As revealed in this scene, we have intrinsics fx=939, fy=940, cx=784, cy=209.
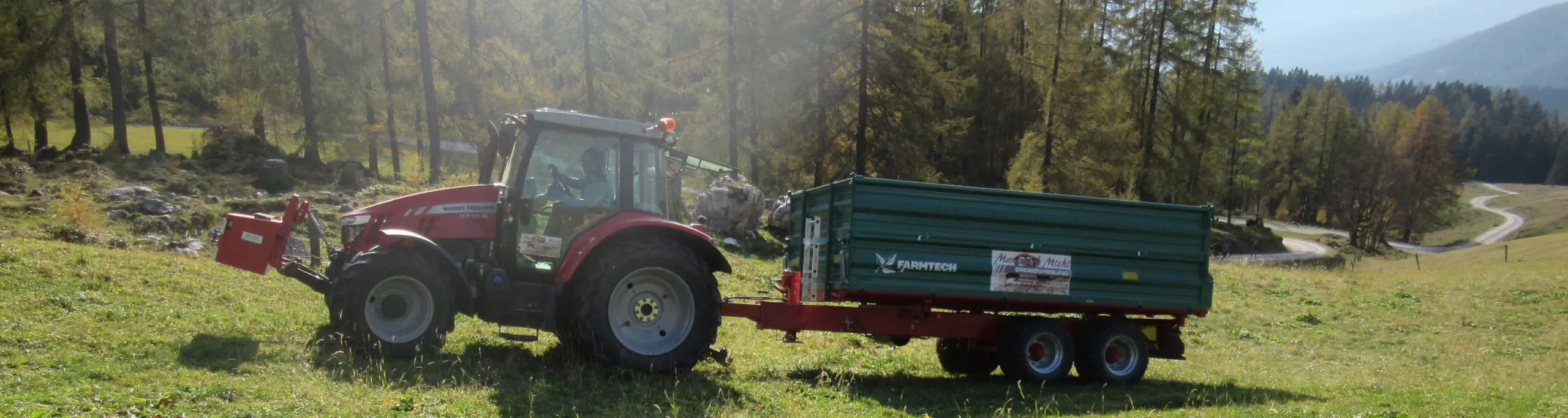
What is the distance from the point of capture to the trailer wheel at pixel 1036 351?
31.9 feet

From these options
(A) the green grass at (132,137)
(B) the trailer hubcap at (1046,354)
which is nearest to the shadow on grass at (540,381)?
(B) the trailer hubcap at (1046,354)

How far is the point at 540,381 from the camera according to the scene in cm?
770

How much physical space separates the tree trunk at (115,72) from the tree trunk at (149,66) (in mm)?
714

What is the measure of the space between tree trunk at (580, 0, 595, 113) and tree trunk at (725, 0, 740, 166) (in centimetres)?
429

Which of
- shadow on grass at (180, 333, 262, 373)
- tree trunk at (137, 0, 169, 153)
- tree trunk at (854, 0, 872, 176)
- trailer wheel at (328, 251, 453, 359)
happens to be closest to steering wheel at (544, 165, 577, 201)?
trailer wheel at (328, 251, 453, 359)

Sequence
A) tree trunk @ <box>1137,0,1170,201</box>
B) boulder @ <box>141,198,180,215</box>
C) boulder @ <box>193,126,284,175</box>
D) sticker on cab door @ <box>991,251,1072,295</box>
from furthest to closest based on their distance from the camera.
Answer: tree trunk @ <box>1137,0,1170,201</box>
boulder @ <box>193,126,284,175</box>
boulder @ <box>141,198,180,215</box>
sticker on cab door @ <box>991,251,1072,295</box>

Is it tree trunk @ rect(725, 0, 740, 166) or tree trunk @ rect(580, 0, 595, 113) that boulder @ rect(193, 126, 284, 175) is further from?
tree trunk @ rect(725, 0, 740, 166)

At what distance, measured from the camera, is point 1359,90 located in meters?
182

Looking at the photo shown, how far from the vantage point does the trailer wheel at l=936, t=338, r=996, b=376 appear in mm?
10570

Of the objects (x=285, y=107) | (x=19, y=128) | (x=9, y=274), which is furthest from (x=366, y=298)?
(x=19, y=128)

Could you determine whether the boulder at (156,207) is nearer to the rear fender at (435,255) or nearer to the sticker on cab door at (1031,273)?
the rear fender at (435,255)

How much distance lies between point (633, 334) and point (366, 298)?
226cm

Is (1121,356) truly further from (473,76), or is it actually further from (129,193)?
(473,76)

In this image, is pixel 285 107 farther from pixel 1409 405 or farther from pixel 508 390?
pixel 1409 405
